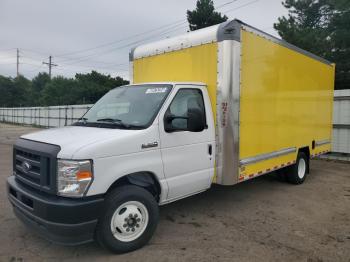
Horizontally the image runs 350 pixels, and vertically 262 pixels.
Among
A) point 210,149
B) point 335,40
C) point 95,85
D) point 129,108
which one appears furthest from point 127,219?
point 95,85

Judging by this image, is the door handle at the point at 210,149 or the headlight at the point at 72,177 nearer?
the headlight at the point at 72,177

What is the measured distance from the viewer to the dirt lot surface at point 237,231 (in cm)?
407

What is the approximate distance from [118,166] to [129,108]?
116 cm

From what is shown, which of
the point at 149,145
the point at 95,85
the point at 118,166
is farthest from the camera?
the point at 95,85

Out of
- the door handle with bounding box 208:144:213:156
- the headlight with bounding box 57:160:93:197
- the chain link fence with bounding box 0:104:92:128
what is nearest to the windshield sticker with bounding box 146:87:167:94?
the door handle with bounding box 208:144:213:156

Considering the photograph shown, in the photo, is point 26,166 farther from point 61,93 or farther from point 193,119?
point 61,93

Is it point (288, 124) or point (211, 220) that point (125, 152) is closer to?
point (211, 220)

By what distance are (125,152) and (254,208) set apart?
3206mm

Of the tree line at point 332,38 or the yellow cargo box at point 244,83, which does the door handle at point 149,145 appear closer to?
the yellow cargo box at point 244,83

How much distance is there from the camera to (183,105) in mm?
4891

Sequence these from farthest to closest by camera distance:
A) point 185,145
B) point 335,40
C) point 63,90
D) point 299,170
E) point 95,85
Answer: point 63,90 → point 95,85 → point 335,40 → point 299,170 → point 185,145

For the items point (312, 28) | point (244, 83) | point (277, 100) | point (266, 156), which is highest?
point (312, 28)

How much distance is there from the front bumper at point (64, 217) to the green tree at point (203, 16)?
28.0 metres

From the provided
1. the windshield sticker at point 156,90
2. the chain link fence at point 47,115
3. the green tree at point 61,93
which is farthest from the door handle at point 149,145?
the green tree at point 61,93
